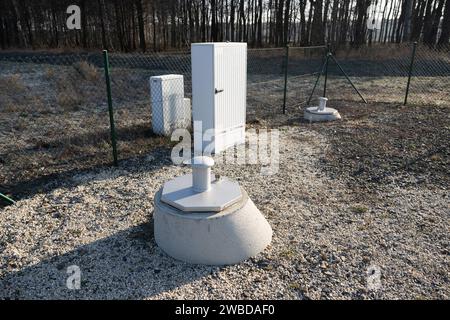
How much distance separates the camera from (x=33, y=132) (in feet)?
23.4

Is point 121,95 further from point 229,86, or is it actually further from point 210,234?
point 210,234

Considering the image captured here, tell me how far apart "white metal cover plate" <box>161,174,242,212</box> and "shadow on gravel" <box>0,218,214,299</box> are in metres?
0.54

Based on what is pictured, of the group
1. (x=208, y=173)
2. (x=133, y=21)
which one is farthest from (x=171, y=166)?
(x=133, y=21)

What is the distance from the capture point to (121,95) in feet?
35.8

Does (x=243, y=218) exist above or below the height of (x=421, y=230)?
above

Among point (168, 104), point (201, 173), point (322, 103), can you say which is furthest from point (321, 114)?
point (201, 173)

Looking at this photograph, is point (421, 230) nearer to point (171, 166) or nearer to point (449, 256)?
point (449, 256)

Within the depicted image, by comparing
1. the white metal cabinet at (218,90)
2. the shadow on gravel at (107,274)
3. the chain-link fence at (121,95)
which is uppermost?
the white metal cabinet at (218,90)

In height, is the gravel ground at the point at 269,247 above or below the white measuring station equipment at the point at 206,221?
below

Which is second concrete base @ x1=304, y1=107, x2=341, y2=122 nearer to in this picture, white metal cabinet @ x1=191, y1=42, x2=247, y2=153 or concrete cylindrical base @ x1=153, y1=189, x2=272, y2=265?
white metal cabinet @ x1=191, y1=42, x2=247, y2=153

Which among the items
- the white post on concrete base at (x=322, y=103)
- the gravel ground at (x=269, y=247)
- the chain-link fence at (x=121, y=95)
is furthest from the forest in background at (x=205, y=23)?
the gravel ground at (x=269, y=247)

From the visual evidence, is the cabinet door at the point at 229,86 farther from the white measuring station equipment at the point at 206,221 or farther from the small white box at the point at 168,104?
the white measuring station equipment at the point at 206,221

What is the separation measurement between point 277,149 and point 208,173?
3.20 m

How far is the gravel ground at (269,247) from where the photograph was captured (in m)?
2.88
